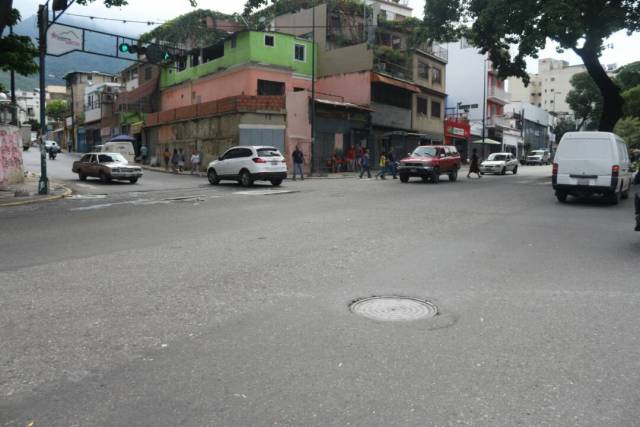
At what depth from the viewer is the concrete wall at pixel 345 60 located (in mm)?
38781

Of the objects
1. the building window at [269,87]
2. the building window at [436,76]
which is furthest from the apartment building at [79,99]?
the building window at [436,76]

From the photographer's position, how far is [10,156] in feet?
72.4

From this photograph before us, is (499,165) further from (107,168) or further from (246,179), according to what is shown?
(107,168)

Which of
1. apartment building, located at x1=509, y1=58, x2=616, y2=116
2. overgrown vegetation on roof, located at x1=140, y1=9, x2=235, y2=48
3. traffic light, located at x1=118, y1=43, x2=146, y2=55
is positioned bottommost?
traffic light, located at x1=118, y1=43, x2=146, y2=55

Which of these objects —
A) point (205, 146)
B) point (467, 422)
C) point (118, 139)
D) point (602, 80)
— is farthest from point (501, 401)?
point (118, 139)

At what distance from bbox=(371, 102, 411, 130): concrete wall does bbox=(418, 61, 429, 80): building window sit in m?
3.63

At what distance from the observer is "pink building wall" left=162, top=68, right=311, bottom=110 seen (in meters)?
36.9

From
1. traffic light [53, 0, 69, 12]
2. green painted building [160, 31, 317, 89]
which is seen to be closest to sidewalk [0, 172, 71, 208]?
traffic light [53, 0, 69, 12]

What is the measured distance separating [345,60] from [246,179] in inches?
854

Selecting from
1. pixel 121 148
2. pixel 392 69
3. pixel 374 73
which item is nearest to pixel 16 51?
pixel 374 73

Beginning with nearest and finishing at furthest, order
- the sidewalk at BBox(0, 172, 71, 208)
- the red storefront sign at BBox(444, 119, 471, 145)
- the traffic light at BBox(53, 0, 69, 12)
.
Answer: the sidewalk at BBox(0, 172, 71, 208) < the traffic light at BBox(53, 0, 69, 12) < the red storefront sign at BBox(444, 119, 471, 145)

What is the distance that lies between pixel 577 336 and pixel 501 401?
1.50 metres

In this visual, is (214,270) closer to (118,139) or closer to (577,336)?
(577,336)

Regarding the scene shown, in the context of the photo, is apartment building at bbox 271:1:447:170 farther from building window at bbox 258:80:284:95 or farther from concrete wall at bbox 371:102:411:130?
building window at bbox 258:80:284:95
